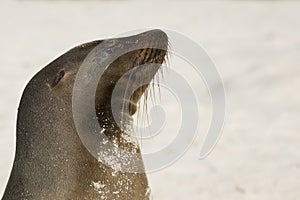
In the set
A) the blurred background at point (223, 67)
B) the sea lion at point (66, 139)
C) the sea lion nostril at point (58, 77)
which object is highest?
the sea lion nostril at point (58, 77)

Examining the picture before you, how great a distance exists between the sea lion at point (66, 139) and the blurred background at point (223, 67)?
5.30 feet

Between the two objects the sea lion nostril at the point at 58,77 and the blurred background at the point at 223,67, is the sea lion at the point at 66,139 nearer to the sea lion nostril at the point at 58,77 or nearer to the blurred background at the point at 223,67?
the sea lion nostril at the point at 58,77

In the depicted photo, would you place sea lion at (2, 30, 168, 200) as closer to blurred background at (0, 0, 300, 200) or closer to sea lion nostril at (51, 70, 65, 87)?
sea lion nostril at (51, 70, 65, 87)

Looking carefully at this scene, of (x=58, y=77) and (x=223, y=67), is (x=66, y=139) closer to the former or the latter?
(x=58, y=77)

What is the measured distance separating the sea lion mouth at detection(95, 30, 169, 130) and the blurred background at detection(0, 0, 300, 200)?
A: 165 centimetres

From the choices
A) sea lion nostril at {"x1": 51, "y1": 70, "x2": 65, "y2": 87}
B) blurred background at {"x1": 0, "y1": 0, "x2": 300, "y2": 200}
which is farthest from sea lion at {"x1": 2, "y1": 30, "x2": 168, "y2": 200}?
blurred background at {"x1": 0, "y1": 0, "x2": 300, "y2": 200}

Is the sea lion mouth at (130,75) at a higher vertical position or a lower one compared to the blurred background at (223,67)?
higher

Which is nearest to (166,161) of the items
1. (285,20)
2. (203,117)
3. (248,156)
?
(248,156)

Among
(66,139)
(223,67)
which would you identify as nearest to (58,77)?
(66,139)

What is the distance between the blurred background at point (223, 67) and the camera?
16.7 feet

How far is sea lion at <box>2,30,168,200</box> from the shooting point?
3.15 metres

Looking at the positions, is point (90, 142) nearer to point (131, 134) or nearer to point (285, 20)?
point (131, 134)

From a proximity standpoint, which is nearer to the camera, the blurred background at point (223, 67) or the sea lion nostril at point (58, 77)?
the sea lion nostril at point (58, 77)

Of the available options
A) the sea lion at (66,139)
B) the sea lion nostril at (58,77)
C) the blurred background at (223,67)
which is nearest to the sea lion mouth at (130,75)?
the sea lion at (66,139)
